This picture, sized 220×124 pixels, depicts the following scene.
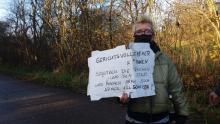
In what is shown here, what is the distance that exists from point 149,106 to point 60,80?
1531 centimetres

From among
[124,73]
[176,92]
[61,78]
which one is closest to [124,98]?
[124,73]

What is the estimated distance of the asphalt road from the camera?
11016mm

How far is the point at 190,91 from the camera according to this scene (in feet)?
40.2

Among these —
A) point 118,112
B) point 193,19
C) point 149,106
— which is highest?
point 193,19

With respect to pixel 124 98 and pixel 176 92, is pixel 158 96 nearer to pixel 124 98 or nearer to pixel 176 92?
pixel 176 92

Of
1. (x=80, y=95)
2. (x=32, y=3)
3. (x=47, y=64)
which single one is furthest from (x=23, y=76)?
(x=80, y=95)

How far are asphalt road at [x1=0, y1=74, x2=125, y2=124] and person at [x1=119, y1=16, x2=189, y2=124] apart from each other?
5.76 m

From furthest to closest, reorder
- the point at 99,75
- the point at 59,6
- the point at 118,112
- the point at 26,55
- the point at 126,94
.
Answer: the point at 26,55, the point at 59,6, the point at 118,112, the point at 99,75, the point at 126,94

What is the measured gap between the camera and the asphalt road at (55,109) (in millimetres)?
11016

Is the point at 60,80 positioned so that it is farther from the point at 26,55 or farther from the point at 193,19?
the point at 26,55

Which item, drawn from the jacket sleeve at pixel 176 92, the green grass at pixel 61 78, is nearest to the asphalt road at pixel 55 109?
the green grass at pixel 61 78

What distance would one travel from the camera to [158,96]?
4648 millimetres

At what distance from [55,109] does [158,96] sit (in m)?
8.54

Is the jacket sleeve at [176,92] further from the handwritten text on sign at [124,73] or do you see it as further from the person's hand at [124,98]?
the person's hand at [124,98]
